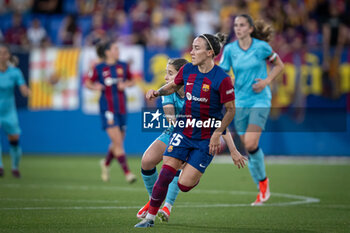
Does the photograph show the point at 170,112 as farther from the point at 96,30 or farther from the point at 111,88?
the point at 96,30

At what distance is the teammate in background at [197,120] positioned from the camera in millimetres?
6820

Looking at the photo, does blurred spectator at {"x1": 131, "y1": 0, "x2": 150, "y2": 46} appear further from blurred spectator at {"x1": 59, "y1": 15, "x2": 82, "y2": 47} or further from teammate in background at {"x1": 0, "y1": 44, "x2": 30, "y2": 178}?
teammate in background at {"x1": 0, "y1": 44, "x2": 30, "y2": 178}

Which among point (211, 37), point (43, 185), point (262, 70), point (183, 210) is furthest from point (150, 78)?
point (211, 37)

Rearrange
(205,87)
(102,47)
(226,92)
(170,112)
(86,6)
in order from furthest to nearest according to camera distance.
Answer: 1. (86,6)
2. (102,47)
3. (170,112)
4. (205,87)
5. (226,92)

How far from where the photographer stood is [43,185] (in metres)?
11.7

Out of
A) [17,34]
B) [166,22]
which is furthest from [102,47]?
[17,34]

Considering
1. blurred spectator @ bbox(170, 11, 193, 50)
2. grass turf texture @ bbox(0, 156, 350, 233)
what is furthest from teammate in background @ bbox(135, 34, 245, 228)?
blurred spectator @ bbox(170, 11, 193, 50)

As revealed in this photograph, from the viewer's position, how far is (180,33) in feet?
65.4

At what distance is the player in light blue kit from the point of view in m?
7.59

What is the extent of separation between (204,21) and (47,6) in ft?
19.8

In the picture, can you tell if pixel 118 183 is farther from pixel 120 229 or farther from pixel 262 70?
pixel 120 229

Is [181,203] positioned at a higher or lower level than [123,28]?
lower

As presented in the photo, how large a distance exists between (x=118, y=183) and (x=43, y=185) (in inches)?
59.7

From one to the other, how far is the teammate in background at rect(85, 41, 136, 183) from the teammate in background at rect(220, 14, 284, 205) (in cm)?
357
